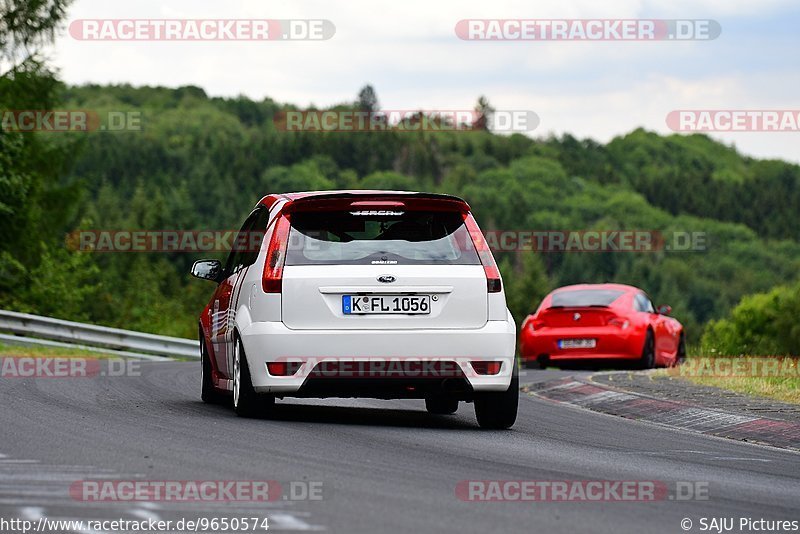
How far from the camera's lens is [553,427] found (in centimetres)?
1188

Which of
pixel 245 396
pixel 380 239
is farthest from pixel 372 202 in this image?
A: pixel 245 396

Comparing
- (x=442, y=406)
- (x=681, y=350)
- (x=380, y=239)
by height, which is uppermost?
(x=380, y=239)

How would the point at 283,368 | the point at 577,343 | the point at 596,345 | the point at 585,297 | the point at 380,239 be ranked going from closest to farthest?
the point at 283,368 < the point at 380,239 < the point at 596,345 < the point at 577,343 < the point at 585,297

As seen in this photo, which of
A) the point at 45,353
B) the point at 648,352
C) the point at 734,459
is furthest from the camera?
the point at 648,352

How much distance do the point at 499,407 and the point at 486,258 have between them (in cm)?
117

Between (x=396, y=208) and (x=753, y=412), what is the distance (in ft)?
13.1

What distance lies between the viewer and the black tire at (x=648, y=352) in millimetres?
23859

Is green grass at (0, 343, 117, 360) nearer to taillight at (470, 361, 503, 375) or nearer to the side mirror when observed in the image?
the side mirror

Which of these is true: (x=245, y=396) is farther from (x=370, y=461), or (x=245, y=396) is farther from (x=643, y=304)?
(x=643, y=304)

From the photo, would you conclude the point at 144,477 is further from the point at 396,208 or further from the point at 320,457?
the point at 396,208

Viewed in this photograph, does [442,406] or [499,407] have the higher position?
[499,407]

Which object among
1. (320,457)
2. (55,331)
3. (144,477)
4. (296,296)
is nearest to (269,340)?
(296,296)

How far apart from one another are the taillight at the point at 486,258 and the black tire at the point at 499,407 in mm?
664

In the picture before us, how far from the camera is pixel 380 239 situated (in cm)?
1105
